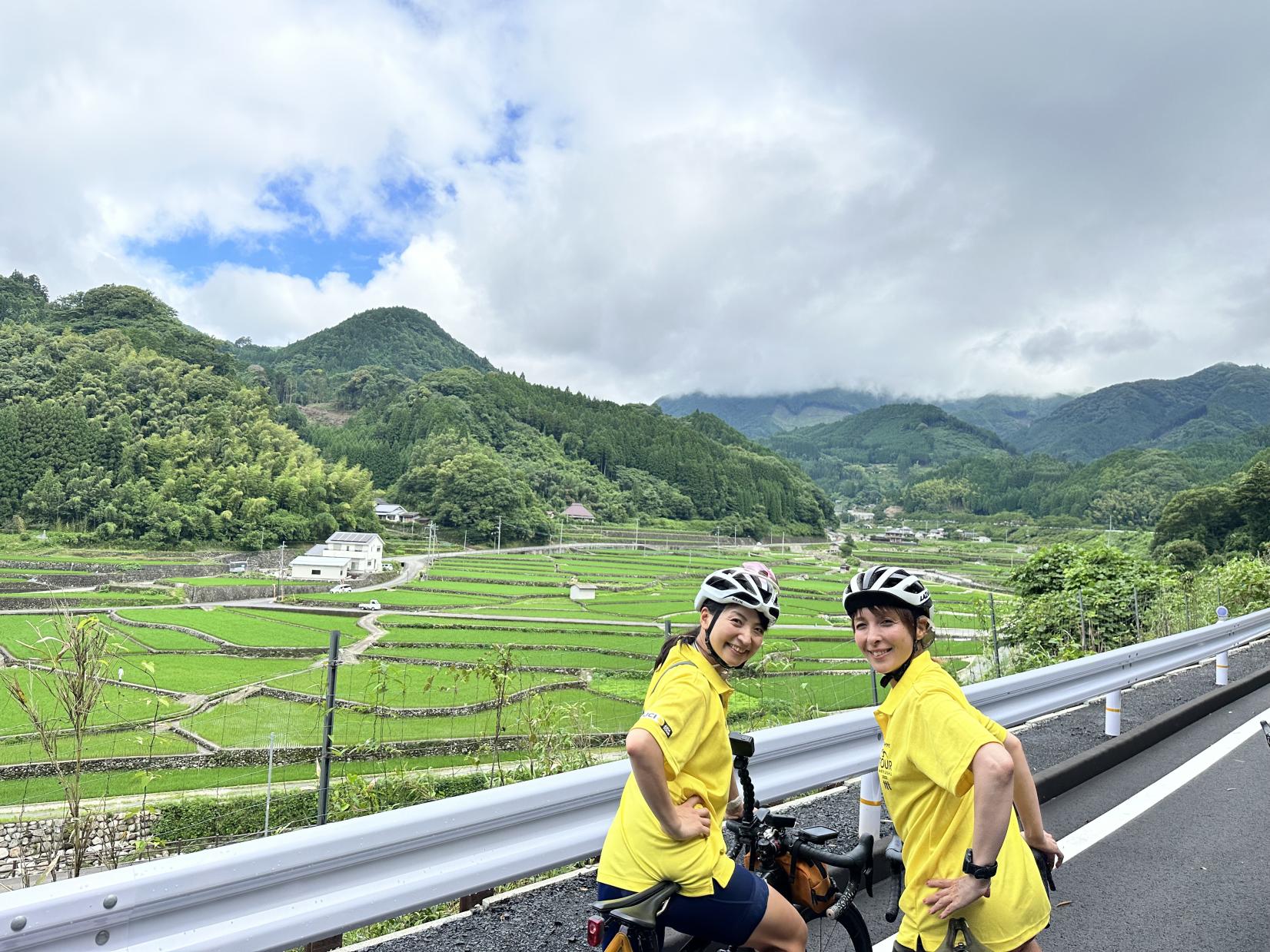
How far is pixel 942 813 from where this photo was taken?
1659 millimetres

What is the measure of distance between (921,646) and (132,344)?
12856 cm

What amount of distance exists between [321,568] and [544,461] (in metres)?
62.2

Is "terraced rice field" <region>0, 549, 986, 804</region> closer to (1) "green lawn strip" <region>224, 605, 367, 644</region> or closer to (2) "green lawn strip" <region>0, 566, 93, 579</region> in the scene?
(1) "green lawn strip" <region>224, 605, 367, 644</region>

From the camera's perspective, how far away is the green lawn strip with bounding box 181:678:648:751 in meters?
20.9

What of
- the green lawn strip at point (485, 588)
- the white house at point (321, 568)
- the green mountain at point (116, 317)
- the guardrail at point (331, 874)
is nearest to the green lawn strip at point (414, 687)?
the guardrail at point (331, 874)

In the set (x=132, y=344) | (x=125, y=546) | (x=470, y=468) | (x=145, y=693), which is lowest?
(x=145, y=693)

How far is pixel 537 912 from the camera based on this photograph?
2389 mm

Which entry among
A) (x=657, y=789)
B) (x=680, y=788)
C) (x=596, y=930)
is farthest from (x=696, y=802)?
(x=596, y=930)

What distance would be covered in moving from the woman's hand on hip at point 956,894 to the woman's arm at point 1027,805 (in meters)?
0.22

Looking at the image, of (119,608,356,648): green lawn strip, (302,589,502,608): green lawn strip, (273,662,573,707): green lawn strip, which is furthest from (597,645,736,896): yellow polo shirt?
(302,589,502,608): green lawn strip

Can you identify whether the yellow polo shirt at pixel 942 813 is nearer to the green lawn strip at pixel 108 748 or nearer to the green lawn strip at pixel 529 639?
the green lawn strip at pixel 108 748

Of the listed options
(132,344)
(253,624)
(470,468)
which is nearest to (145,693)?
(253,624)

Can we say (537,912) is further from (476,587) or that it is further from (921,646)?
(476,587)

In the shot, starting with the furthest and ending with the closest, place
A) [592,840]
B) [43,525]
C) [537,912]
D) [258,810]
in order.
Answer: [43,525] → [258,810] → [537,912] → [592,840]
